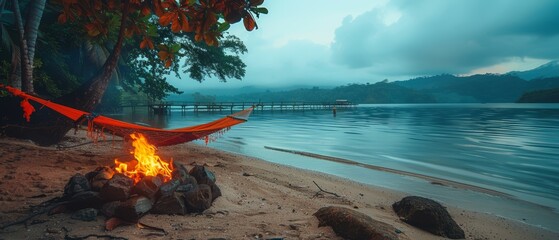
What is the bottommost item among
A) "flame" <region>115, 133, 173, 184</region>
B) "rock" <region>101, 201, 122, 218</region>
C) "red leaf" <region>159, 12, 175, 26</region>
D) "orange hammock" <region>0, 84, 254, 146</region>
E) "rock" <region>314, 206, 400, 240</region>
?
"rock" <region>314, 206, 400, 240</region>

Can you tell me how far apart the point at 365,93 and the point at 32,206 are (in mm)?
173547

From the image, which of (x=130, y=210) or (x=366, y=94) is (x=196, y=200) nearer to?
(x=130, y=210)

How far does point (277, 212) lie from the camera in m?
3.21

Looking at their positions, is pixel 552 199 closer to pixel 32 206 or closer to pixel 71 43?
pixel 32 206

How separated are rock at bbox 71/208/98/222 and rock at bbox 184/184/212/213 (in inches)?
30.1

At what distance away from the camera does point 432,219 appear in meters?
3.16

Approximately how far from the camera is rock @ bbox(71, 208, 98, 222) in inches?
102

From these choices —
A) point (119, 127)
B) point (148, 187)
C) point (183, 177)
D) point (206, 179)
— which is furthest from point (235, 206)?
point (119, 127)

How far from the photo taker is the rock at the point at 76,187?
283 centimetres

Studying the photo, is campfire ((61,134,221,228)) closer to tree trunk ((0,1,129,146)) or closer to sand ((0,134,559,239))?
sand ((0,134,559,239))

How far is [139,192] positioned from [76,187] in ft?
1.94

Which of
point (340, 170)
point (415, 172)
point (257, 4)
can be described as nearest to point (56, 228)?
point (257, 4)

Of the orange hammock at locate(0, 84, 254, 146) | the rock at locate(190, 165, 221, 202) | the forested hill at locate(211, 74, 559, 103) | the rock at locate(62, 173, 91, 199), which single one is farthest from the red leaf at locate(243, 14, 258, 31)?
the forested hill at locate(211, 74, 559, 103)

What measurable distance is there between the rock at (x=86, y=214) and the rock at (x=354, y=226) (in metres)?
1.98
